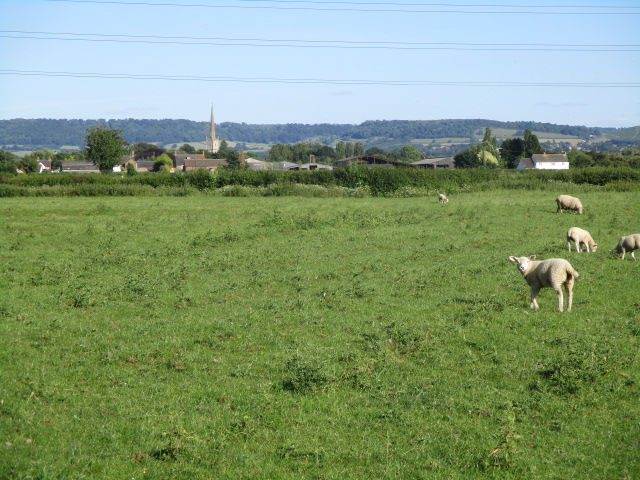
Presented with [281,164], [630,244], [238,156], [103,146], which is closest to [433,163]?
[281,164]

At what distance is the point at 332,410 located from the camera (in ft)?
35.9

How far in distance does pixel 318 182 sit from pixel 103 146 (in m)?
43.6

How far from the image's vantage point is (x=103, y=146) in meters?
95.0

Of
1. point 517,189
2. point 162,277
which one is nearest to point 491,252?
point 162,277

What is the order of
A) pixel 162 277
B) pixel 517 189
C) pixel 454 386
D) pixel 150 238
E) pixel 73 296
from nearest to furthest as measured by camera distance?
1. pixel 454 386
2. pixel 73 296
3. pixel 162 277
4. pixel 150 238
5. pixel 517 189

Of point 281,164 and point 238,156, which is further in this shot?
point 281,164

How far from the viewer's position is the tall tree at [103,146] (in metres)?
94.9

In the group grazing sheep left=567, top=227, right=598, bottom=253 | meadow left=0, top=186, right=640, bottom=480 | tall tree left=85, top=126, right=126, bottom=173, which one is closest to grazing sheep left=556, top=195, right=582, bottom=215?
meadow left=0, top=186, right=640, bottom=480

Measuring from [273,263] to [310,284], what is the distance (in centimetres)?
447

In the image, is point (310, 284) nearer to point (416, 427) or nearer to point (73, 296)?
point (73, 296)

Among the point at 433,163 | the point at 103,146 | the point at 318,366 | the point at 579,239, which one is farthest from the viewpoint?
the point at 433,163

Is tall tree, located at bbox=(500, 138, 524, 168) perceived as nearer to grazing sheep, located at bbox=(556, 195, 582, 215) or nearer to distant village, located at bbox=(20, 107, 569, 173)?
distant village, located at bbox=(20, 107, 569, 173)

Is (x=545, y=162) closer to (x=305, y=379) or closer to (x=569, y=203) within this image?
(x=569, y=203)

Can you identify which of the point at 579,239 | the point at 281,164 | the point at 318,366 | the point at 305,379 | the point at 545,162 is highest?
the point at 545,162
